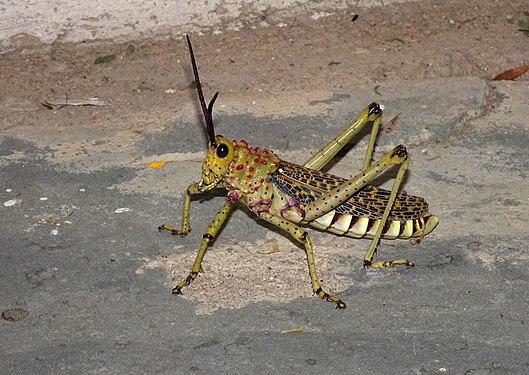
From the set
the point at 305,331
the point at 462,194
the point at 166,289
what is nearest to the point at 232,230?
the point at 166,289

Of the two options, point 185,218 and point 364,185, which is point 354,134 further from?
point 185,218

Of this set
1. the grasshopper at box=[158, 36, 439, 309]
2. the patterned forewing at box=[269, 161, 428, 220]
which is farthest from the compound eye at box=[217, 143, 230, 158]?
the patterned forewing at box=[269, 161, 428, 220]

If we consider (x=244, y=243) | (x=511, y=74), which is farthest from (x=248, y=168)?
(x=511, y=74)

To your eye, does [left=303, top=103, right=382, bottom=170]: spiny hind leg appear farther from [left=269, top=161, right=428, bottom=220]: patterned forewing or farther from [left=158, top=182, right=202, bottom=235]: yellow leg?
[left=158, top=182, right=202, bottom=235]: yellow leg

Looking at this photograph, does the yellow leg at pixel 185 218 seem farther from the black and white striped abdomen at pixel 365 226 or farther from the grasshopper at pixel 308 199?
the black and white striped abdomen at pixel 365 226

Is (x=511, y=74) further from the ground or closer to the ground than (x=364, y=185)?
closer to the ground

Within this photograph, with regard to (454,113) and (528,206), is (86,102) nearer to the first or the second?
(454,113)

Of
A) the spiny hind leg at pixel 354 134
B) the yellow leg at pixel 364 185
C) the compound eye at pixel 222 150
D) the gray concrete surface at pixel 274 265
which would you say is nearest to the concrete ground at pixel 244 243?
the gray concrete surface at pixel 274 265
